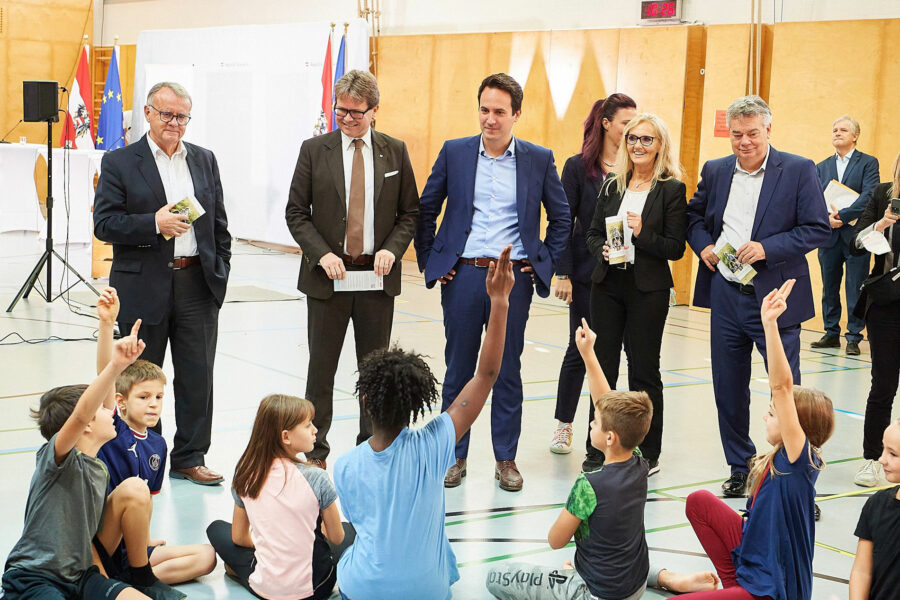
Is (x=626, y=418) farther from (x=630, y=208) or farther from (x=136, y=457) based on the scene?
(x=630, y=208)

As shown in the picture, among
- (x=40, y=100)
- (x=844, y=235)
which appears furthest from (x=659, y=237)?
(x=40, y=100)

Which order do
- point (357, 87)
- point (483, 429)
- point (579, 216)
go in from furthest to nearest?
1. point (483, 429)
2. point (579, 216)
3. point (357, 87)

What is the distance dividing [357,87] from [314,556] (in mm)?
2189

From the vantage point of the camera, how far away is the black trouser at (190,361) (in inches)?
187

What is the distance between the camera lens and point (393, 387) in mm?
2973

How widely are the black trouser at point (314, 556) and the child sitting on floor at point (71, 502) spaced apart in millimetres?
440

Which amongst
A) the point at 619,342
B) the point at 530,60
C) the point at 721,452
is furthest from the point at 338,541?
the point at 530,60

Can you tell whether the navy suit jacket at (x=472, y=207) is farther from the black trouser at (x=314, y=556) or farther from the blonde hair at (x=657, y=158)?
the black trouser at (x=314, y=556)

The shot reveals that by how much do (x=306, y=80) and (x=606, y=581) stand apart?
12.0 m

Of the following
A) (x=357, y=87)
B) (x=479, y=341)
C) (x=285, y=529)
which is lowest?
(x=285, y=529)

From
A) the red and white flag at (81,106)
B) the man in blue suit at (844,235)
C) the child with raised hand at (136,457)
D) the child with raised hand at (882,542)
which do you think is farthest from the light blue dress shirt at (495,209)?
the red and white flag at (81,106)

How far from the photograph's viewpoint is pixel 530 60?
13.0 metres

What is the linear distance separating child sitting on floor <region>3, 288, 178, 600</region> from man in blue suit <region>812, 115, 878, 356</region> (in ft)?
24.0

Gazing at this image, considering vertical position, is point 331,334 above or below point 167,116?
below
